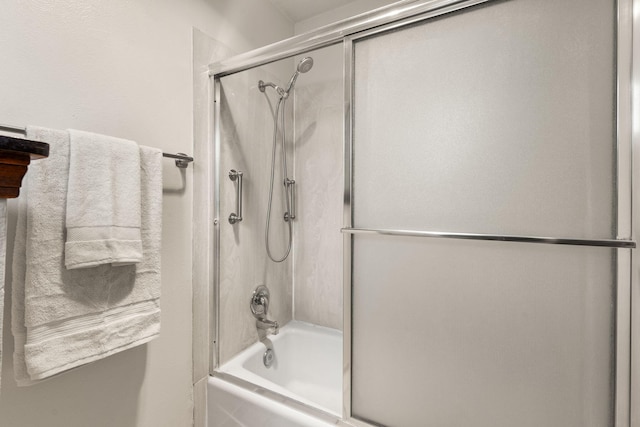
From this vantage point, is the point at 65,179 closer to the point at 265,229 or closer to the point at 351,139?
the point at 351,139

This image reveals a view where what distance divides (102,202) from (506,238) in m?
1.12

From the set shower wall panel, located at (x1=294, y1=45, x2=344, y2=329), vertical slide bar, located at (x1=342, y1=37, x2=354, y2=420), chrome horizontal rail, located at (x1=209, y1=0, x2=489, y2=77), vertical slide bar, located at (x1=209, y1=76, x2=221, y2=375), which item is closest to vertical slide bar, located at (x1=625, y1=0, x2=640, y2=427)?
chrome horizontal rail, located at (x1=209, y1=0, x2=489, y2=77)

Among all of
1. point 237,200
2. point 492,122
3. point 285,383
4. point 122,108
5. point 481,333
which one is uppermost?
point 122,108

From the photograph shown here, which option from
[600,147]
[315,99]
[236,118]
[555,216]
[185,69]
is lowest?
[555,216]

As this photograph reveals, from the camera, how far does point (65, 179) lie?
33.0 inches

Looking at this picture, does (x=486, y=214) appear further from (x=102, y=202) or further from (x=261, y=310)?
(x=261, y=310)

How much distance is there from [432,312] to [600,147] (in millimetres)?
597

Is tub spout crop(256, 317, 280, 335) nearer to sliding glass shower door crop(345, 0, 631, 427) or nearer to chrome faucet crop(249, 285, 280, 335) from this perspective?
chrome faucet crop(249, 285, 280, 335)

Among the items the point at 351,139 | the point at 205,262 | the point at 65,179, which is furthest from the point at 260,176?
the point at 65,179

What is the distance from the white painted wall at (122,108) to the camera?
859 mm

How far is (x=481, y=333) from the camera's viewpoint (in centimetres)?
87

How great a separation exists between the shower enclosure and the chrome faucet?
1.69 feet

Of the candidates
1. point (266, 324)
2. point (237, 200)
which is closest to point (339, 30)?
point (237, 200)

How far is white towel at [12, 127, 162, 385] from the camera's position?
78 centimetres
